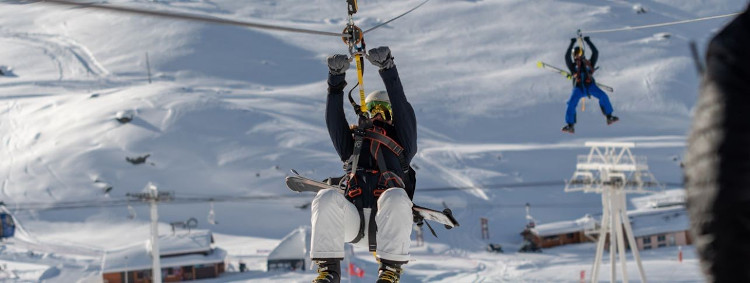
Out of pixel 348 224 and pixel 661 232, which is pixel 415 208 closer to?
pixel 348 224

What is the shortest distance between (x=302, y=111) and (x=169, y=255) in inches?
1209

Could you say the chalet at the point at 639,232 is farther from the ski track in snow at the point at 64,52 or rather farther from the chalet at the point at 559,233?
the ski track in snow at the point at 64,52

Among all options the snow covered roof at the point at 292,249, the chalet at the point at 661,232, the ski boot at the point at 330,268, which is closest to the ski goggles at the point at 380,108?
the ski boot at the point at 330,268

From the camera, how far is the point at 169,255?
44.6 metres

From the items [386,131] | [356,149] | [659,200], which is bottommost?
[356,149]

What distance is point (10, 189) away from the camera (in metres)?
58.4

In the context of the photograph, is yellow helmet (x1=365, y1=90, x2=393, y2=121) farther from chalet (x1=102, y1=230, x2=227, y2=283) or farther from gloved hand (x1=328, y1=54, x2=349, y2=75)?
chalet (x1=102, y1=230, x2=227, y2=283)

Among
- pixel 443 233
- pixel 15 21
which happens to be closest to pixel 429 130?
pixel 443 233

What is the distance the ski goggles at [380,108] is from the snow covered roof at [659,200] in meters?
48.0

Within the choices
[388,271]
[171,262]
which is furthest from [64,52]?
[388,271]

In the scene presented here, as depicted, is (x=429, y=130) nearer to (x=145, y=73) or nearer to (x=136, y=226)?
(x=136, y=226)

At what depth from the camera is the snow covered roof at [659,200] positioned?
5347 centimetres

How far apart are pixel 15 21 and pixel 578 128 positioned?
7172cm

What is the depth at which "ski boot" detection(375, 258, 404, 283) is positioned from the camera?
645 cm
